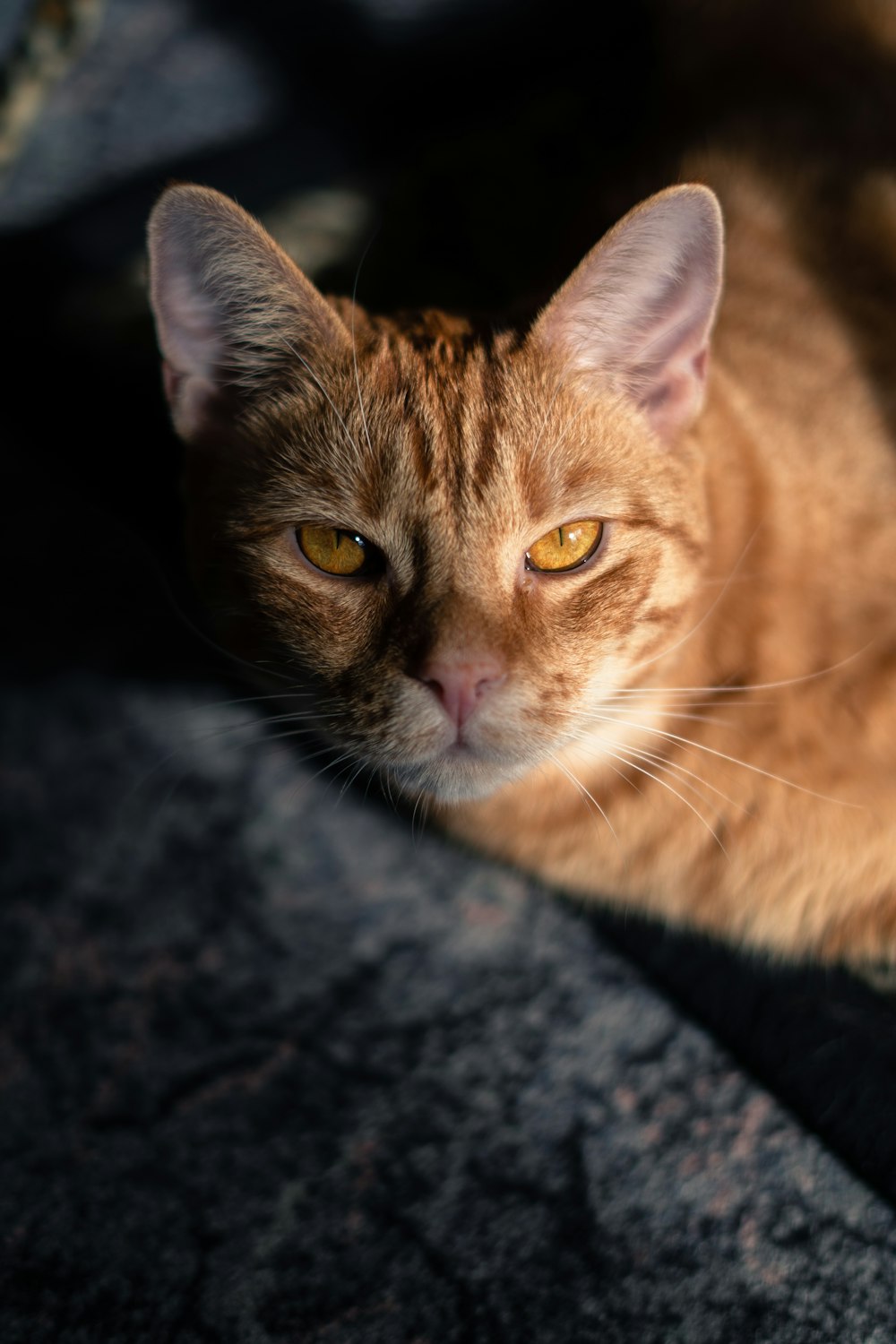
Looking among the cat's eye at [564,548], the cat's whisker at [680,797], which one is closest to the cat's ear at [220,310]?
the cat's eye at [564,548]

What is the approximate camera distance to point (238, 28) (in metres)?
2.47

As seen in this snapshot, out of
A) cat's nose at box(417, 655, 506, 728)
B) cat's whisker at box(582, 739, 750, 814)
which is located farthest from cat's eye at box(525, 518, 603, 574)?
cat's whisker at box(582, 739, 750, 814)

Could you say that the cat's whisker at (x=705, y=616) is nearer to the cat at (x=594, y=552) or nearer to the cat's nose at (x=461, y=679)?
the cat at (x=594, y=552)

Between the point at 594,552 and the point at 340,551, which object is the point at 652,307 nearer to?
the point at 594,552

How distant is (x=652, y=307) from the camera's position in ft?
3.60

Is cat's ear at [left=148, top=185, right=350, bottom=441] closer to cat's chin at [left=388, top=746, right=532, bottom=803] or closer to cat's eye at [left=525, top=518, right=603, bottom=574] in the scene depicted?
cat's eye at [left=525, top=518, right=603, bottom=574]

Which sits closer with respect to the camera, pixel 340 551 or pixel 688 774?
pixel 340 551

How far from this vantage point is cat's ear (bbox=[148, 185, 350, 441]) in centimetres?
103

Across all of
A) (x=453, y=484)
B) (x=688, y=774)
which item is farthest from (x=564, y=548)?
(x=688, y=774)

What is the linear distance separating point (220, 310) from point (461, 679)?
543mm

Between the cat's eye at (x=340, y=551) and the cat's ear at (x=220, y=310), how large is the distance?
199 mm

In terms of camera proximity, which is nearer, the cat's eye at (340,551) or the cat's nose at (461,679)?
the cat's nose at (461,679)

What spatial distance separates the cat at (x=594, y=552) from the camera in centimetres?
103

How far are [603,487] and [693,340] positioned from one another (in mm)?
209
